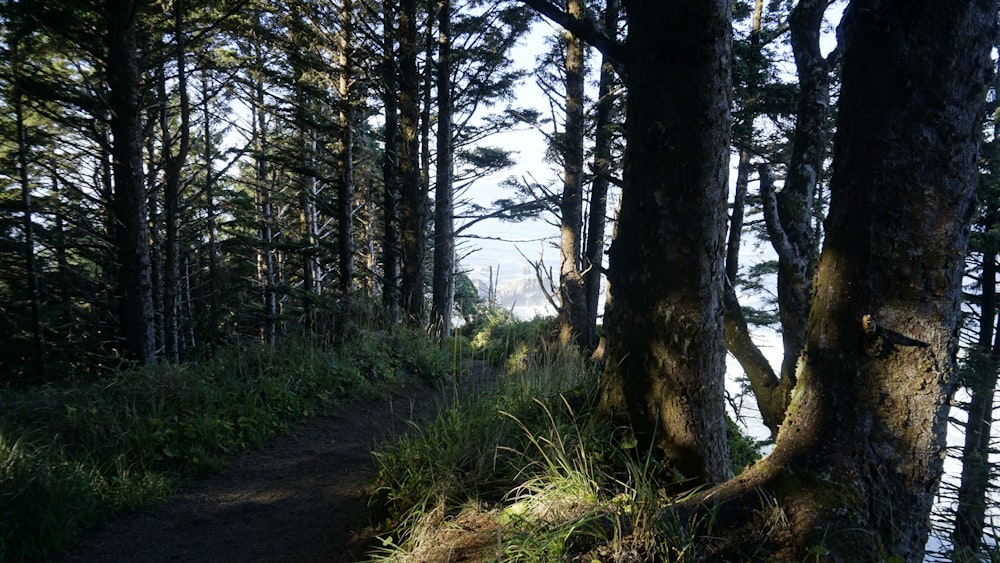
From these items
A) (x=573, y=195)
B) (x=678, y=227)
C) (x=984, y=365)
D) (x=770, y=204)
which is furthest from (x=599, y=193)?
(x=678, y=227)

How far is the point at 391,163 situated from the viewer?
11492mm

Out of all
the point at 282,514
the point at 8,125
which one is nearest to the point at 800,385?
the point at 282,514

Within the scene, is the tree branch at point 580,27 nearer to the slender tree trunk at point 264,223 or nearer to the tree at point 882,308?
A: the tree at point 882,308

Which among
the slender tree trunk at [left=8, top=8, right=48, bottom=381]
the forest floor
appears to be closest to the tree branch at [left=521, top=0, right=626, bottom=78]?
the forest floor

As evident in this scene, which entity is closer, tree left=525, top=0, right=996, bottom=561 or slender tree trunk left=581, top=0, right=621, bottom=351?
tree left=525, top=0, right=996, bottom=561

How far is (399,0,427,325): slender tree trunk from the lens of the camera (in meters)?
10.0

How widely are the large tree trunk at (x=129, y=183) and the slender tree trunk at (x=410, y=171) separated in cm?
423

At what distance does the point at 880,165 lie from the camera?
7.03 feet

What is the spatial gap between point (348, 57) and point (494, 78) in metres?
4.35

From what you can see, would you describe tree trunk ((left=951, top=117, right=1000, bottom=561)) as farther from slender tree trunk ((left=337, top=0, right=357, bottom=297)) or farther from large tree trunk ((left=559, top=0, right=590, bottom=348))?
slender tree trunk ((left=337, top=0, right=357, bottom=297))

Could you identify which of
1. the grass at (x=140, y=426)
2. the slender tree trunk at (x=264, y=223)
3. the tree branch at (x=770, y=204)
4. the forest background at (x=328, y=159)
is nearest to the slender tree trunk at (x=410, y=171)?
the forest background at (x=328, y=159)

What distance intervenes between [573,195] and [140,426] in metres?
8.55

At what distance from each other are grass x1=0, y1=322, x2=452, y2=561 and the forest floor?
0.61ft

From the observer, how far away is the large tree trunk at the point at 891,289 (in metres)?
2.06
